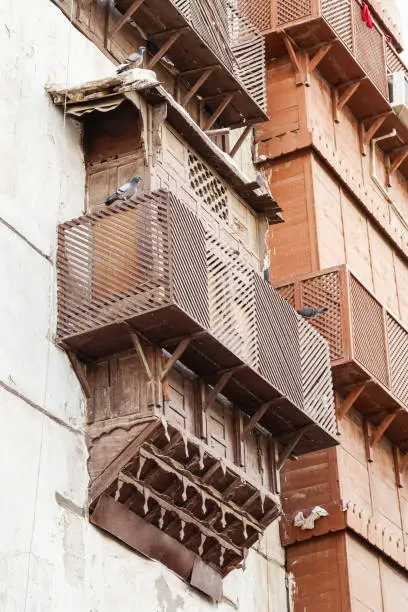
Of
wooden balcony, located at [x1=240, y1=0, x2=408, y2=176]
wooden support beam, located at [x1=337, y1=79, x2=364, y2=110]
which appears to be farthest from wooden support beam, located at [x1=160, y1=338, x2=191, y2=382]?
wooden support beam, located at [x1=337, y1=79, x2=364, y2=110]

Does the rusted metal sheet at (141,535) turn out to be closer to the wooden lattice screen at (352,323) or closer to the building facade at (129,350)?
the building facade at (129,350)

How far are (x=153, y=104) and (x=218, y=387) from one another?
3.59 m

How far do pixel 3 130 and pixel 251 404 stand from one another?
4.58m

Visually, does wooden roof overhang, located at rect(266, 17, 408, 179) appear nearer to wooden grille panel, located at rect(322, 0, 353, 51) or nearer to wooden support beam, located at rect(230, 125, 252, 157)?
wooden grille panel, located at rect(322, 0, 353, 51)

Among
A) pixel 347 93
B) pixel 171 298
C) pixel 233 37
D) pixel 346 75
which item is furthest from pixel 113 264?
pixel 346 75

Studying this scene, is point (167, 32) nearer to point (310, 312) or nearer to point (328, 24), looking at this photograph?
point (310, 312)

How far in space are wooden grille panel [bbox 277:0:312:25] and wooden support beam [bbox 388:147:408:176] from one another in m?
3.62

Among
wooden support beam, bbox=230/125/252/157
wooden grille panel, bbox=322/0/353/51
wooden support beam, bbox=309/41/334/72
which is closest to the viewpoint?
wooden support beam, bbox=230/125/252/157

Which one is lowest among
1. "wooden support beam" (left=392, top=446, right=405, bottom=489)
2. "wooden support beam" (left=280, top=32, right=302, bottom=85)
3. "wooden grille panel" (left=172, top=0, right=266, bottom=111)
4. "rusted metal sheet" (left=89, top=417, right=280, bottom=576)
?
"rusted metal sheet" (left=89, top=417, right=280, bottom=576)

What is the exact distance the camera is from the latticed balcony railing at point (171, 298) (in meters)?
16.9

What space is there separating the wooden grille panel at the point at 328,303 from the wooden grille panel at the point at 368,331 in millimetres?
231

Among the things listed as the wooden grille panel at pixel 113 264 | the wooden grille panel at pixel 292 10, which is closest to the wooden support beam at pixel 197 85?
the wooden grille panel at pixel 113 264

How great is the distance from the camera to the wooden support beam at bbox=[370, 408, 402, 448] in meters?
23.2

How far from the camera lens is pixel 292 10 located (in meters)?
Result: 25.4
